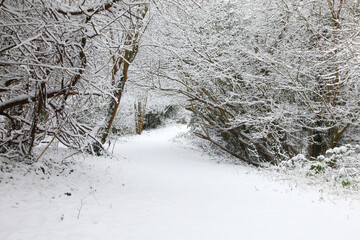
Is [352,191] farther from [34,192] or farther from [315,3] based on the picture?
[315,3]

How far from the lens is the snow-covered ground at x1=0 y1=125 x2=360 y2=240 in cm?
267

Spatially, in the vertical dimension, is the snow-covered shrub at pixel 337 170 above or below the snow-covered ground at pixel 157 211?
above

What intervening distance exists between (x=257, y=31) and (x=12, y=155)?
25.6 ft

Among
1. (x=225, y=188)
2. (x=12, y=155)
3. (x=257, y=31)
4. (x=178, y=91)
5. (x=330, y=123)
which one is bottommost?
(x=225, y=188)

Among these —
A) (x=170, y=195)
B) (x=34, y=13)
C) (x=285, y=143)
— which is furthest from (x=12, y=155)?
(x=285, y=143)

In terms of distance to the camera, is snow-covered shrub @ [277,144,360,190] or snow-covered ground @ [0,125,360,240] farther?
snow-covered shrub @ [277,144,360,190]

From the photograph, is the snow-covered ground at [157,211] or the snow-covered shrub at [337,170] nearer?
the snow-covered ground at [157,211]

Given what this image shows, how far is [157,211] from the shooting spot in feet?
11.3

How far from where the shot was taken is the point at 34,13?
346 centimetres

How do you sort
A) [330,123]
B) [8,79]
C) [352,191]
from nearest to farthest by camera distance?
[8,79], [352,191], [330,123]

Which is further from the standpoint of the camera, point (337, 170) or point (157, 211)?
point (337, 170)

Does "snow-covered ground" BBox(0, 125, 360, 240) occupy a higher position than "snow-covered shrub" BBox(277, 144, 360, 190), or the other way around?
"snow-covered shrub" BBox(277, 144, 360, 190)

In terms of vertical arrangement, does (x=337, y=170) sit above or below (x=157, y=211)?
above

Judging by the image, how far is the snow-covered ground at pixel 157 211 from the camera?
267 centimetres
